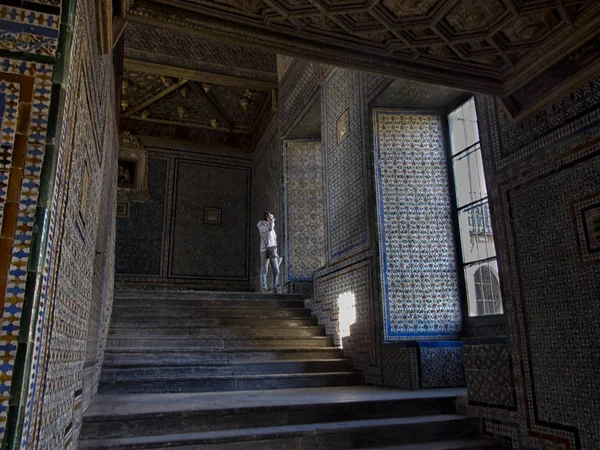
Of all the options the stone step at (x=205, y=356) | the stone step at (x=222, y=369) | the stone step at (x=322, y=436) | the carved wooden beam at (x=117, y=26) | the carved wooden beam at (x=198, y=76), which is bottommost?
the stone step at (x=322, y=436)

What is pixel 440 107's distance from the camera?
6.42 m

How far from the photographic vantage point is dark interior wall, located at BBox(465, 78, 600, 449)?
3.19 meters

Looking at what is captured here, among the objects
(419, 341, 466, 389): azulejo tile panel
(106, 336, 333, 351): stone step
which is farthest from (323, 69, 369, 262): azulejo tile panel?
(419, 341, 466, 389): azulejo tile panel

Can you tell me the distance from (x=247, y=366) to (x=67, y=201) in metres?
3.98

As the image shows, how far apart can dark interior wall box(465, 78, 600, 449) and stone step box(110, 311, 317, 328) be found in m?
3.31

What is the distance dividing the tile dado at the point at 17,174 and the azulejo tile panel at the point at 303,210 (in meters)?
7.31

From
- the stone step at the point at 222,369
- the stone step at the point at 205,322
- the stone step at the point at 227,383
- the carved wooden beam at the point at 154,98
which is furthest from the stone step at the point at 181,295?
the carved wooden beam at the point at 154,98

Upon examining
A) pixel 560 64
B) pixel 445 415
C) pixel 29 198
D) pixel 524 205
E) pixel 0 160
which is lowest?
pixel 445 415

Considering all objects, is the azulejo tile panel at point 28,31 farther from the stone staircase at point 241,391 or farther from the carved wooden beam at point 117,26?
the stone staircase at point 241,391

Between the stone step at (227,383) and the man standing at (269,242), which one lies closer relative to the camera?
the stone step at (227,383)

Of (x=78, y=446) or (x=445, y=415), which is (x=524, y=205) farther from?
(x=78, y=446)

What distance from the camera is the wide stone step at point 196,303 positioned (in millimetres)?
6695

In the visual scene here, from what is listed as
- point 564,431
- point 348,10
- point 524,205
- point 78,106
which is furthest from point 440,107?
point 78,106

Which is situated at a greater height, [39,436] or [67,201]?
[67,201]
